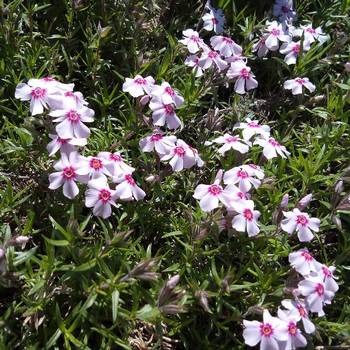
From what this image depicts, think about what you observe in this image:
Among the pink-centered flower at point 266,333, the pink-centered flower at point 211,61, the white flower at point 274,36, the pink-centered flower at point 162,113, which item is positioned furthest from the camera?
the white flower at point 274,36

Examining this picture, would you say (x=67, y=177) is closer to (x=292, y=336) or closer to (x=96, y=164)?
(x=96, y=164)

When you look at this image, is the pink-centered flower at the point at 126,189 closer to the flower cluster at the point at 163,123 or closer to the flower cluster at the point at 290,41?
the flower cluster at the point at 163,123

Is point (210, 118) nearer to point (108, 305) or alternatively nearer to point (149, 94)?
point (149, 94)

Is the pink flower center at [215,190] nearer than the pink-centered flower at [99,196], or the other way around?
the pink-centered flower at [99,196]

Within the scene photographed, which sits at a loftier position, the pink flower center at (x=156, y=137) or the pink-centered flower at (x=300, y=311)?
the pink flower center at (x=156, y=137)

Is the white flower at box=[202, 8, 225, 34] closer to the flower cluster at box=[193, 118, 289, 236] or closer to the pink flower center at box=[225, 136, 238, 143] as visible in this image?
the flower cluster at box=[193, 118, 289, 236]

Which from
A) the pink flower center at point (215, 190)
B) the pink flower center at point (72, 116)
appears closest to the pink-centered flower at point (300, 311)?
the pink flower center at point (215, 190)

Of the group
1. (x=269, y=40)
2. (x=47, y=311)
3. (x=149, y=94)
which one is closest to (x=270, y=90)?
(x=269, y=40)
